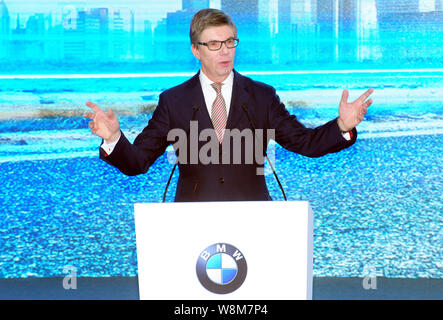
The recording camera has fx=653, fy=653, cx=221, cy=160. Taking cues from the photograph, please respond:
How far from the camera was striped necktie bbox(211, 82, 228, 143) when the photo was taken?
218 cm

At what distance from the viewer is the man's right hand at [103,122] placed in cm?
195

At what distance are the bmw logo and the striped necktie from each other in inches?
25.9

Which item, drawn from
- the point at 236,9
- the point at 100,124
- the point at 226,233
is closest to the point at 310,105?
the point at 236,9

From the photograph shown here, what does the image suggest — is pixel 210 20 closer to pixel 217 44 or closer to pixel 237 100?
pixel 217 44

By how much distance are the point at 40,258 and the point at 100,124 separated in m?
2.56

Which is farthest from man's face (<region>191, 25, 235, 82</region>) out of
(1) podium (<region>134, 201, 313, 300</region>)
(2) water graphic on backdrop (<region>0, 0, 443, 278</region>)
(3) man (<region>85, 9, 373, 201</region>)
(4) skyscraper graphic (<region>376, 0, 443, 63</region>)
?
(4) skyscraper graphic (<region>376, 0, 443, 63</region>)

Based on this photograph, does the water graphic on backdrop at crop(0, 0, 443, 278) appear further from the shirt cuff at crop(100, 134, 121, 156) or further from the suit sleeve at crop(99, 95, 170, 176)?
the shirt cuff at crop(100, 134, 121, 156)

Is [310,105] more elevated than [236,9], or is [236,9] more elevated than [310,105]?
[236,9]

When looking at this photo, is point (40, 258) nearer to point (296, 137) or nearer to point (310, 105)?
point (310, 105)

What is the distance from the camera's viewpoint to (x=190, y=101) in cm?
225

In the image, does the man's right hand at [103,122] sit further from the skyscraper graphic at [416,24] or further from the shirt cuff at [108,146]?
the skyscraper graphic at [416,24]

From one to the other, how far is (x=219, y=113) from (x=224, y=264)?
78 centimetres

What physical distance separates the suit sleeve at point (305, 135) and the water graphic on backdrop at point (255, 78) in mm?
1955

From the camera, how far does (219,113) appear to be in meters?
2.22
